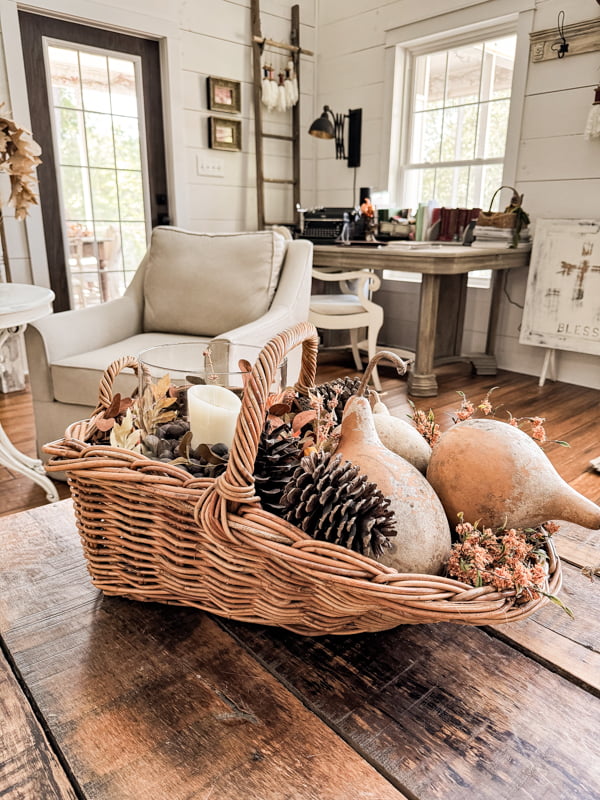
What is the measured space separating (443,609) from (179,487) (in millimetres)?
257

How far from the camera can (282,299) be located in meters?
2.17

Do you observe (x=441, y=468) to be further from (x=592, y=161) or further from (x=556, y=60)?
(x=556, y=60)

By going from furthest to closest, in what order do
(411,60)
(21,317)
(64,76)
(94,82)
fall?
1. (411,60)
2. (94,82)
3. (64,76)
4. (21,317)

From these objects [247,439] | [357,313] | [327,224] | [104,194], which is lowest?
[357,313]

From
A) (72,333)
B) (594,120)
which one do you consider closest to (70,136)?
(72,333)

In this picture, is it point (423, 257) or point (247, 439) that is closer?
point (247, 439)

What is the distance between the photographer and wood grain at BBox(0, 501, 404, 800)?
424 millimetres

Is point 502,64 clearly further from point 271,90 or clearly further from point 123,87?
point 123,87

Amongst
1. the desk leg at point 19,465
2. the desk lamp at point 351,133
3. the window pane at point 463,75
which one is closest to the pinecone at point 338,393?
the desk leg at point 19,465

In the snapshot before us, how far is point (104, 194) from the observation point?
3.51 meters

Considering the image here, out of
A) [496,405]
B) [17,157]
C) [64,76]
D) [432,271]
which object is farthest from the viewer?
[64,76]

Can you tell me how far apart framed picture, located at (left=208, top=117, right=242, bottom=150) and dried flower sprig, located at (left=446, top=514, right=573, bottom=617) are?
12.7 feet

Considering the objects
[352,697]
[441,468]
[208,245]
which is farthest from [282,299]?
[352,697]

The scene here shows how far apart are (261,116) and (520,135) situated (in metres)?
1.80
